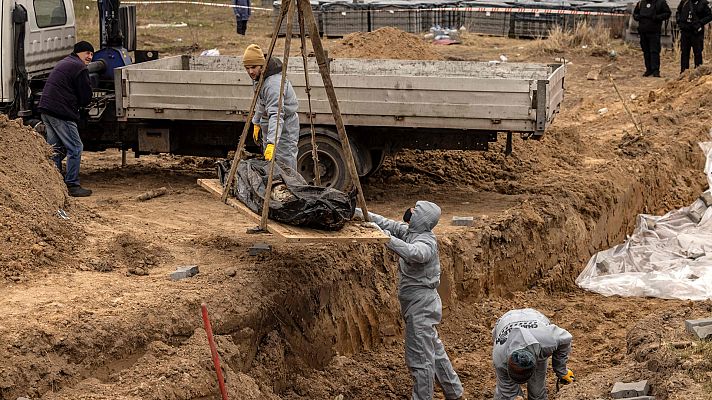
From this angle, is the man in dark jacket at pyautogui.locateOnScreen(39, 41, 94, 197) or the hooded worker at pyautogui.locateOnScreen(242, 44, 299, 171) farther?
the man in dark jacket at pyautogui.locateOnScreen(39, 41, 94, 197)

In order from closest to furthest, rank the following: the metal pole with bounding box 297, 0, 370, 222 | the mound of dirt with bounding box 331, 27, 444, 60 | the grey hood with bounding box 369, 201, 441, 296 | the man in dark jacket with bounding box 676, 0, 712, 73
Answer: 1. the metal pole with bounding box 297, 0, 370, 222
2. the grey hood with bounding box 369, 201, 441, 296
3. the mound of dirt with bounding box 331, 27, 444, 60
4. the man in dark jacket with bounding box 676, 0, 712, 73

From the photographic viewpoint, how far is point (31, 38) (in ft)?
41.0

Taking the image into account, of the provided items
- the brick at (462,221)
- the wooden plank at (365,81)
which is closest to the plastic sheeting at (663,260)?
the brick at (462,221)

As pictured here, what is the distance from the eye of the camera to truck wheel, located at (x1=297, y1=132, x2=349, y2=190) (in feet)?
39.7

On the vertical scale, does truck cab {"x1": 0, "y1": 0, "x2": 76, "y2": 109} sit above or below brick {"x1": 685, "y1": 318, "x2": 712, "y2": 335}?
Result: above

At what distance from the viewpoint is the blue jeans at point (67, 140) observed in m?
11.9

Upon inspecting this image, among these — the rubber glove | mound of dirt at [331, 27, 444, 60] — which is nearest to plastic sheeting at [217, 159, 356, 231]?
the rubber glove

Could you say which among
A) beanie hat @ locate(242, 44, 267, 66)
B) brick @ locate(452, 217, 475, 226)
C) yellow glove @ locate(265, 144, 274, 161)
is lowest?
brick @ locate(452, 217, 475, 226)

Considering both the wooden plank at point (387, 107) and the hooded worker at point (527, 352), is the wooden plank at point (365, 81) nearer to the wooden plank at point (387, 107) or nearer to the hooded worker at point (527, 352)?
the wooden plank at point (387, 107)

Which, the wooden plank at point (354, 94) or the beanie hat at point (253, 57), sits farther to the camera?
the wooden plank at point (354, 94)

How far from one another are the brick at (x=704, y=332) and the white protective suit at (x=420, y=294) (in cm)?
211

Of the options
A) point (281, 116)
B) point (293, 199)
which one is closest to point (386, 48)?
point (281, 116)

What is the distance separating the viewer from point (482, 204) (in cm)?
1270

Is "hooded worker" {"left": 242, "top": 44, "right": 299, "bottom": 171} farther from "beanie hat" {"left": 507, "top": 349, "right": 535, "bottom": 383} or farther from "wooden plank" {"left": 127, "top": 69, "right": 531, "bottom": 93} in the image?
"beanie hat" {"left": 507, "top": 349, "right": 535, "bottom": 383}
